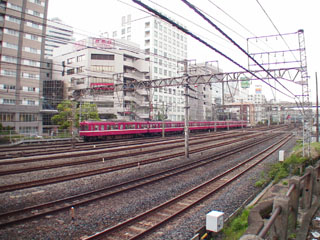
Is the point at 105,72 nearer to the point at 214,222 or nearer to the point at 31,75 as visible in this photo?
the point at 31,75

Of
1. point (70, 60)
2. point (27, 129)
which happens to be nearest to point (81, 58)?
point (70, 60)

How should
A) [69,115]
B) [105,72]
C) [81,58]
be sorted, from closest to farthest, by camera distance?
1. [69,115]
2. [105,72]
3. [81,58]

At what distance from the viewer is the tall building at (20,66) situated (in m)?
37.1

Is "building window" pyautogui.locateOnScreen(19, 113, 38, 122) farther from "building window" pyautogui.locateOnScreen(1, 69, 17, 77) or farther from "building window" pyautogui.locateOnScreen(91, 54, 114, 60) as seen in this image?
"building window" pyautogui.locateOnScreen(91, 54, 114, 60)

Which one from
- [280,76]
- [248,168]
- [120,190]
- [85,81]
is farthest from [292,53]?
[85,81]

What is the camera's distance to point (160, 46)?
66.1 meters

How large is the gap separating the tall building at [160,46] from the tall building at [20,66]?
26.4m

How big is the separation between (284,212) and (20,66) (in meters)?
45.5

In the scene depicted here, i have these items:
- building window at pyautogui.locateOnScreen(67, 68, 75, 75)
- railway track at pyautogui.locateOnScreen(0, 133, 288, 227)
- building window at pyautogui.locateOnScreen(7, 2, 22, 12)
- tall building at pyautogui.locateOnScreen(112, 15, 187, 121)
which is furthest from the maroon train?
building window at pyautogui.locateOnScreen(67, 68, 75, 75)

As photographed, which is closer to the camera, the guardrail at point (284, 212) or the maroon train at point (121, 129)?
the guardrail at point (284, 212)

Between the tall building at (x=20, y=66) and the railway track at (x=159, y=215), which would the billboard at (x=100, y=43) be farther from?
the railway track at (x=159, y=215)

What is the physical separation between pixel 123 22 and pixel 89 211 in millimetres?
71947

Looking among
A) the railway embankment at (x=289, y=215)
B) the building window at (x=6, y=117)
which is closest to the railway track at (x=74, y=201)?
the railway embankment at (x=289, y=215)

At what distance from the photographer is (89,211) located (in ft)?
23.9
